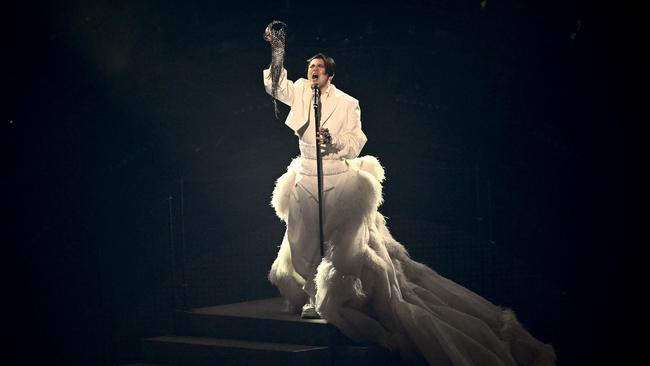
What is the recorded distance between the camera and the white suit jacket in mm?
6910

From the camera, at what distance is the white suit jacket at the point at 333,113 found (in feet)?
22.7

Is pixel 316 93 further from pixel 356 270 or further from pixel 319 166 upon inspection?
pixel 356 270

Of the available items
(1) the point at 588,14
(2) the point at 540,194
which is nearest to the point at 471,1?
(1) the point at 588,14

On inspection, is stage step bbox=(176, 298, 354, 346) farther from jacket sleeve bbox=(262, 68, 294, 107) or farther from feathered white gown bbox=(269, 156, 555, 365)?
jacket sleeve bbox=(262, 68, 294, 107)

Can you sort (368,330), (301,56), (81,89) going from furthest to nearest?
(301,56), (81,89), (368,330)

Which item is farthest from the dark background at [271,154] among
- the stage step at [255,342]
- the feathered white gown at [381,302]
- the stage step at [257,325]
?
the feathered white gown at [381,302]

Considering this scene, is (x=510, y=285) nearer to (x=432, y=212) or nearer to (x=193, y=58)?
(x=432, y=212)

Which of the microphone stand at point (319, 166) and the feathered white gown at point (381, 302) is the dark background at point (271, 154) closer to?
the feathered white gown at point (381, 302)

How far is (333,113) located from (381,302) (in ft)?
4.08

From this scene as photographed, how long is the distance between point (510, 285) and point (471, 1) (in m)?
2.27

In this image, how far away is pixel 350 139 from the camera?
6.89m

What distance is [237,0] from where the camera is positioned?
8.28 metres

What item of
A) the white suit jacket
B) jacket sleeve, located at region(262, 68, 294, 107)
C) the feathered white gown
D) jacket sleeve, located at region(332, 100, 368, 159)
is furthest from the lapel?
the feathered white gown

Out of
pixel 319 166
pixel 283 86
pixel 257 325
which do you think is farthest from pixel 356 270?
pixel 283 86
